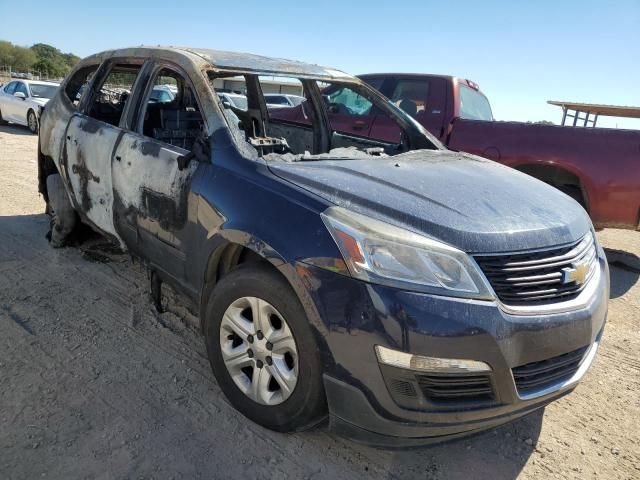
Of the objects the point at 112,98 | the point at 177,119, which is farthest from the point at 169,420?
the point at 112,98

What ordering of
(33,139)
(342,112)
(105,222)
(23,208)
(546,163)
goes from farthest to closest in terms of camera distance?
1. (33,139)
2. (342,112)
3. (23,208)
4. (546,163)
5. (105,222)

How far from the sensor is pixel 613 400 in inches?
119

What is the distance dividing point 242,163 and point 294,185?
0.37 m

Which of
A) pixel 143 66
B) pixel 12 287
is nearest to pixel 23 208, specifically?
pixel 12 287

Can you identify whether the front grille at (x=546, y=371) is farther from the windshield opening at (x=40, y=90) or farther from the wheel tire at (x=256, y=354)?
the windshield opening at (x=40, y=90)

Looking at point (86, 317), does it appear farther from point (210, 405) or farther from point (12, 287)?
point (210, 405)

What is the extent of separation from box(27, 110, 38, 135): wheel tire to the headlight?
13512 mm

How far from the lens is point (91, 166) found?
12.1 feet

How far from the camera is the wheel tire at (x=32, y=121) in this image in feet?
42.9

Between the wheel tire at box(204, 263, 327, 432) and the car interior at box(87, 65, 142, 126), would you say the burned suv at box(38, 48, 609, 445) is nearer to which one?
the wheel tire at box(204, 263, 327, 432)

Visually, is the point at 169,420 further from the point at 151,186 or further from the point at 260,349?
the point at 151,186

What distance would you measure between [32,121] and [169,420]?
43.2ft

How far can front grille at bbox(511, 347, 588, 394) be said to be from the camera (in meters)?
2.08

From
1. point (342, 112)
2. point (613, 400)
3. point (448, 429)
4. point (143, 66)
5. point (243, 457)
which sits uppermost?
point (143, 66)
